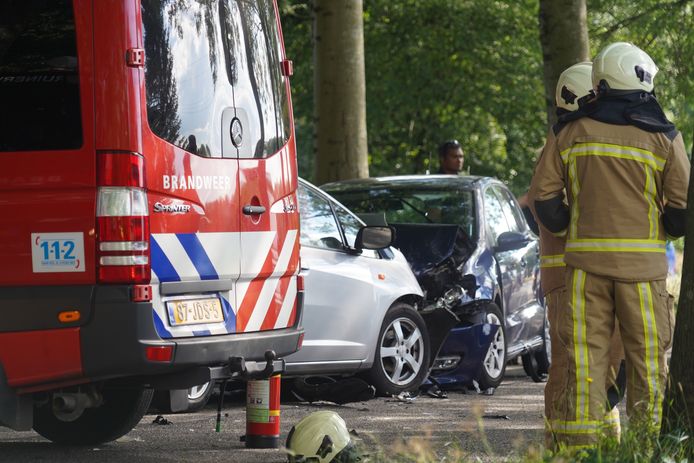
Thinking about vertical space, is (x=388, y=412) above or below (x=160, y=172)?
below

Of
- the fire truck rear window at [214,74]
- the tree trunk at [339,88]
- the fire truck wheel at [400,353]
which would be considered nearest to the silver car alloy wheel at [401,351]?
the fire truck wheel at [400,353]

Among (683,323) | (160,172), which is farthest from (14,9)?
(683,323)

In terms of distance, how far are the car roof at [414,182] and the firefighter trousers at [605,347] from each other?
5274mm

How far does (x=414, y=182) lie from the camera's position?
11.8 meters

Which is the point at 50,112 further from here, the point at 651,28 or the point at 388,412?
the point at 651,28

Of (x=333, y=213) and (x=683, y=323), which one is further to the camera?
(x=333, y=213)

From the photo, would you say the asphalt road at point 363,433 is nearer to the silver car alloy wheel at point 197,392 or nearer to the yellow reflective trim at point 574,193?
the silver car alloy wheel at point 197,392

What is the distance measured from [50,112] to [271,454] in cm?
217

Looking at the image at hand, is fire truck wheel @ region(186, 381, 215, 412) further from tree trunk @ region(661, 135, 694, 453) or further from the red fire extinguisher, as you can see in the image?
tree trunk @ region(661, 135, 694, 453)

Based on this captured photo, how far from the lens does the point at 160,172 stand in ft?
21.6

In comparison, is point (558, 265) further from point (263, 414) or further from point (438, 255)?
point (438, 255)

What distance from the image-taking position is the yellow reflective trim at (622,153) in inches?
248

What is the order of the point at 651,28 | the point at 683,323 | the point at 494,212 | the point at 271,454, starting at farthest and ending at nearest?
the point at 651,28 < the point at 494,212 < the point at 271,454 < the point at 683,323

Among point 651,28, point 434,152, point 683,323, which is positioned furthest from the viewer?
point 434,152
